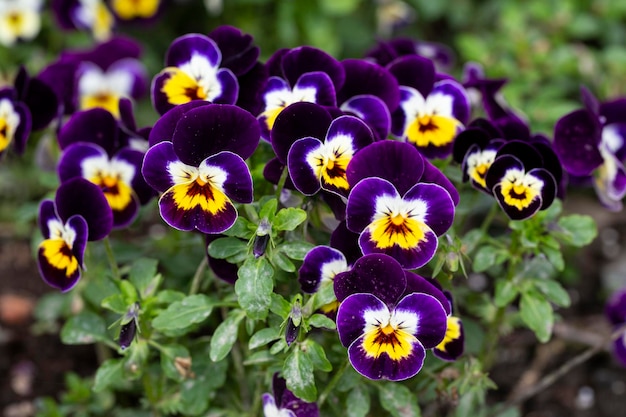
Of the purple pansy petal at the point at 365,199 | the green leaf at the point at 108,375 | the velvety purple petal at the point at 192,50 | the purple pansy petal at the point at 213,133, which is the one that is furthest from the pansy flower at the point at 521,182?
the green leaf at the point at 108,375

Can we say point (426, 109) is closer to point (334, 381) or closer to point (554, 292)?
point (554, 292)

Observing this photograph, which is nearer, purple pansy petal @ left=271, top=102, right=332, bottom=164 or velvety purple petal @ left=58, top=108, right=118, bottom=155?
purple pansy petal @ left=271, top=102, right=332, bottom=164

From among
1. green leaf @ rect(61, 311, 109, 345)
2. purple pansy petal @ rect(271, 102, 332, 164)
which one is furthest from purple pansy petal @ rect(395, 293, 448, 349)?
green leaf @ rect(61, 311, 109, 345)

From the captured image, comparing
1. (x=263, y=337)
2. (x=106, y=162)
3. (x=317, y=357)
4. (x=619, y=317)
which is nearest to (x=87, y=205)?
(x=106, y=162)

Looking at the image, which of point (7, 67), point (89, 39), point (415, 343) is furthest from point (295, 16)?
point (415, 343)

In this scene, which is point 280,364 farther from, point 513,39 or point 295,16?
point 295,16

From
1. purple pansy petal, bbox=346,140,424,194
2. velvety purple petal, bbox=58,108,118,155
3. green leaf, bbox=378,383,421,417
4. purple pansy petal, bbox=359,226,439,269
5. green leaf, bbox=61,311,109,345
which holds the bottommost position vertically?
green leaf, bbox=378,383,421,417

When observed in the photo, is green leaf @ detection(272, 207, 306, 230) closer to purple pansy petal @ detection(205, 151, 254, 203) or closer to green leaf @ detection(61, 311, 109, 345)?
purple pansy petal @ detection(205, 151, 254, 203)
